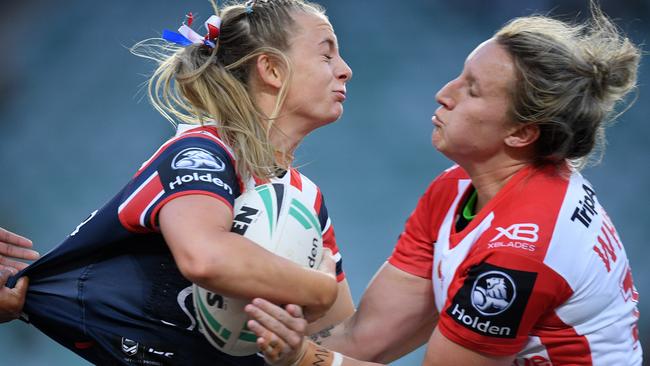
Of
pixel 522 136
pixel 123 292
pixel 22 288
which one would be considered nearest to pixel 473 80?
pixel 522 136

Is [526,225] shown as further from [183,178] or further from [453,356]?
[183,178]

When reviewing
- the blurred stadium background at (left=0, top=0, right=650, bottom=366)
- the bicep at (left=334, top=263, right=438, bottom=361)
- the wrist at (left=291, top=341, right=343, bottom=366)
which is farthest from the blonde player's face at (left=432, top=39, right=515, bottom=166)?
the blurred stadium background at (left=0, top=0, right=650, bottom=366)

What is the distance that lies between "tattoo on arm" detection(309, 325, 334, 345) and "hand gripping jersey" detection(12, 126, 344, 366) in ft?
1.43

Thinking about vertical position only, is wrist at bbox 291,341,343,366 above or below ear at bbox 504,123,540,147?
below

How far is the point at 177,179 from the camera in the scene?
252 centimetres

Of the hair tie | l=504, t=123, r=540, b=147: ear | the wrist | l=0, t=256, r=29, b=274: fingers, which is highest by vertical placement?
the hair tie

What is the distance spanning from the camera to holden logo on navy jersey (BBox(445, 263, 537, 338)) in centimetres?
262

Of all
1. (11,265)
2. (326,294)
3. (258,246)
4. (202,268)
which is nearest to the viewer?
(202,268)

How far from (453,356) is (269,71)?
1.16m

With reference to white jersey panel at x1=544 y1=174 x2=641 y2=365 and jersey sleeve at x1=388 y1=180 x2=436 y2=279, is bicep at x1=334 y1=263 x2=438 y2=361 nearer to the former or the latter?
jersey sleeve at x1=388 y1=180 x2=436 y2=279

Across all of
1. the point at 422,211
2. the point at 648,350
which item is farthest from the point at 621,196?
the point at 422,211

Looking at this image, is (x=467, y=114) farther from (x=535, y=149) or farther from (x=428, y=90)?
(x=428, y=90)

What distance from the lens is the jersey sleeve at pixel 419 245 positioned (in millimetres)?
3205

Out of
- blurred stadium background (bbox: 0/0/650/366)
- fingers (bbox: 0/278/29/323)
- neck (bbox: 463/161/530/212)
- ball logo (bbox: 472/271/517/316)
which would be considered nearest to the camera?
ball logo (bbox: 472/271/517/316)
